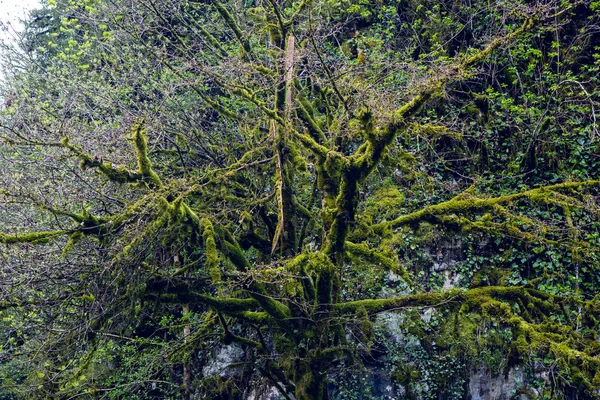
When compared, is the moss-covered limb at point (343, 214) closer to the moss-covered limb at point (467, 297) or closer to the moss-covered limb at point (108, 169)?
the moss-covered limb at point (467, 297)

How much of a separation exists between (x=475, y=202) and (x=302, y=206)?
244cm

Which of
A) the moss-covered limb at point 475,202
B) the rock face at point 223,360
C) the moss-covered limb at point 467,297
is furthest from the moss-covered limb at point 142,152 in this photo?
the rock face at point 223,360

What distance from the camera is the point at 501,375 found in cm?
898

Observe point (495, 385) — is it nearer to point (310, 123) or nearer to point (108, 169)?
point (310, 123)

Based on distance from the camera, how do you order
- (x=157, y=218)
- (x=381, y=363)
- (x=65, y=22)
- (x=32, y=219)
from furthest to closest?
(x=65, y=22), (x=381, y=363), (x=32, y=219), (x=157, y=218)

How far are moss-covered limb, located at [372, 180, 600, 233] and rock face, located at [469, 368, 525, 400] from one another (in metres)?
3.27

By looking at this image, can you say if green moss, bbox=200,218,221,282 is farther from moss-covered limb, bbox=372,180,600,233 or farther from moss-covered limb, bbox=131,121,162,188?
moss-covered limb, bbox=372,180,600,233

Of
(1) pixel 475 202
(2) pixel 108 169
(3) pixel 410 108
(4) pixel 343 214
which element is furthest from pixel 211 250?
(1) pixel 475 202

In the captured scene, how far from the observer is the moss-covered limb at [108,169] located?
19.2 feet

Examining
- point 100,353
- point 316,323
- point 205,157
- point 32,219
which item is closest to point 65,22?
point 205,157

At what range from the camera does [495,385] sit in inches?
354

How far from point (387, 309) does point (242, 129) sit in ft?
11.9

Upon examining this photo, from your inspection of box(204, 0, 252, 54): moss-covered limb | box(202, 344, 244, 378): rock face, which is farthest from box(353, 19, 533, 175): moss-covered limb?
box(202, 344, 244, 378): rock face

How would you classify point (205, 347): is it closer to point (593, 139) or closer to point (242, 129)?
point (242, 129)
